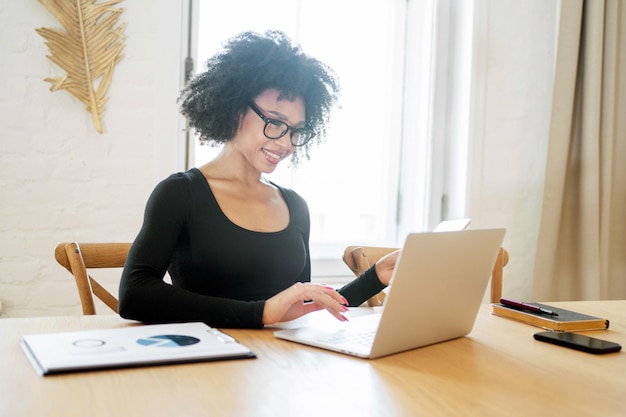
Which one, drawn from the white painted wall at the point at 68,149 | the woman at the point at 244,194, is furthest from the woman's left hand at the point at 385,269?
the white painted wall at the point at 68,149

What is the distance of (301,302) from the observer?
118 cm

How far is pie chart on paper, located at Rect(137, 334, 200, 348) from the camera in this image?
0.96m

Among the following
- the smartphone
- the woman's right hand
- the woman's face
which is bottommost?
the smartphone

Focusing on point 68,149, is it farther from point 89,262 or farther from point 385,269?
point 385,269

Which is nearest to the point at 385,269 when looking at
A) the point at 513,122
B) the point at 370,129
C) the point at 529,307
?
the point at 529,307

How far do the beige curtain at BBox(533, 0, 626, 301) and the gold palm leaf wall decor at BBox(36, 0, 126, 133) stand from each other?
1.74m

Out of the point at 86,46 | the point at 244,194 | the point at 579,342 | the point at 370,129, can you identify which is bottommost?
the point at 579,342

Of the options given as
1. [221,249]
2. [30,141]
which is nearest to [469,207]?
[221,249]

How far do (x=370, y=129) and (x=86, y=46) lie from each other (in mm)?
1226

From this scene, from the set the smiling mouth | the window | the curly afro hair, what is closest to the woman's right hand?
the smiling mouth

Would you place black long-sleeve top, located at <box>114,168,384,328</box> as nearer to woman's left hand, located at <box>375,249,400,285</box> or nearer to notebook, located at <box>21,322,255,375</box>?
woman's left hand, located at <box>375,249,400,285</box>

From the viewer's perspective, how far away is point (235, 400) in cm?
78

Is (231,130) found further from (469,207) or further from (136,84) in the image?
(469,207)

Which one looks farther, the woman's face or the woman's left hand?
the woman's face
